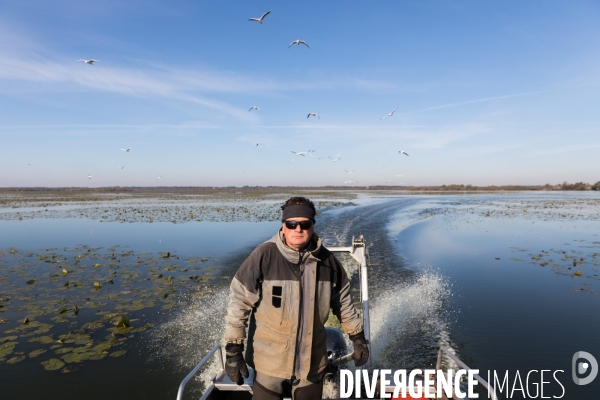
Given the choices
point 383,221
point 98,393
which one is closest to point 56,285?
point 98,393

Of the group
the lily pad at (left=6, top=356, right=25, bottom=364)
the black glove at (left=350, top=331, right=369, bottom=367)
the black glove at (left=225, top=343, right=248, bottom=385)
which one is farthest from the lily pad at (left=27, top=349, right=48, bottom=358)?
the black glove at (left=350, top=331, right=369, bottom=367)

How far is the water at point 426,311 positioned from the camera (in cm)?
631

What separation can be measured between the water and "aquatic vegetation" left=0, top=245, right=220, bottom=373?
0.46 meters

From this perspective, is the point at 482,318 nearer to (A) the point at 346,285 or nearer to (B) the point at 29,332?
(A) the point at 346,285

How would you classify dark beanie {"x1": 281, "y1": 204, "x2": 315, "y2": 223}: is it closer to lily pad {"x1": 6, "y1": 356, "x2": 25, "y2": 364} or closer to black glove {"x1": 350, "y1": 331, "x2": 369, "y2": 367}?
black glove {"x1": 350, "y1": 331, "x2": 369, "y2": 367}

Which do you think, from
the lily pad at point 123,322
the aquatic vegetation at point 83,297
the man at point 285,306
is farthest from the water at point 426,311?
the man at point 285,306

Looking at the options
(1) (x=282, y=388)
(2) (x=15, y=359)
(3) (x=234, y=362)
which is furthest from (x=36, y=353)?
(1) (x=282, y=388)

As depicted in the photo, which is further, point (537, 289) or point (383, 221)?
point (383, 221)

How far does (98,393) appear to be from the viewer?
5.82 m

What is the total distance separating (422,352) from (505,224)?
951 inches

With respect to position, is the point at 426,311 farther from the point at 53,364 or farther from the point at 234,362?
the point at 53,364

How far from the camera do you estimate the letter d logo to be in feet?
20.8

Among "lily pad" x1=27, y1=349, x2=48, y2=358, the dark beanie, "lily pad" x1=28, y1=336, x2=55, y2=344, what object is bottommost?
"lily pad" x1=27, y1=349, x2=48, y2=358

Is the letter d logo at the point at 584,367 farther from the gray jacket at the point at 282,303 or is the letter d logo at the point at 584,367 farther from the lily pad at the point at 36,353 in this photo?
the lily pad at the point at 36,353
